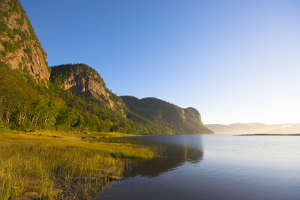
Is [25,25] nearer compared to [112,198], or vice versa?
[112,198]

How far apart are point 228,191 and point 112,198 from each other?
41.2ft

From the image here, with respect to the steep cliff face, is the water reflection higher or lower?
lower

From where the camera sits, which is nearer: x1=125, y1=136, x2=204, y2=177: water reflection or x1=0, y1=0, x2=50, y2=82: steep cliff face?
x1=125, y1=136, x2=204, y2=177: water reflection

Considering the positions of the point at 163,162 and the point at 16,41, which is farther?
the point at 16,41

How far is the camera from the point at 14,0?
7608 inches

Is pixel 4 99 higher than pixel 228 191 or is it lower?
higher

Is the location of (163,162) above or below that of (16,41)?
below

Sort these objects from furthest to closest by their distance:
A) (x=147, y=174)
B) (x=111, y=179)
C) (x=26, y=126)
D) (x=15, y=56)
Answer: (x=15, y=56)
(x=26, y=126)
(x=147, y=174)
(x=111, y=179)

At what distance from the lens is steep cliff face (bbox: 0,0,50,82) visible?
151625 millimetres

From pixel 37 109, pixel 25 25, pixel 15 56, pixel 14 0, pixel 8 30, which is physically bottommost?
pixel 37 109

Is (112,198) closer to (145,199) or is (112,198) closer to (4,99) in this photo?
(145,199)

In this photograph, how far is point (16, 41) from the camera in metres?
169

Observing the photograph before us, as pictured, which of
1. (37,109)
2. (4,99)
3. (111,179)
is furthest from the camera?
(37,109)

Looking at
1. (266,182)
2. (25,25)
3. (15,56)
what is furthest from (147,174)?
→ (25,25)
